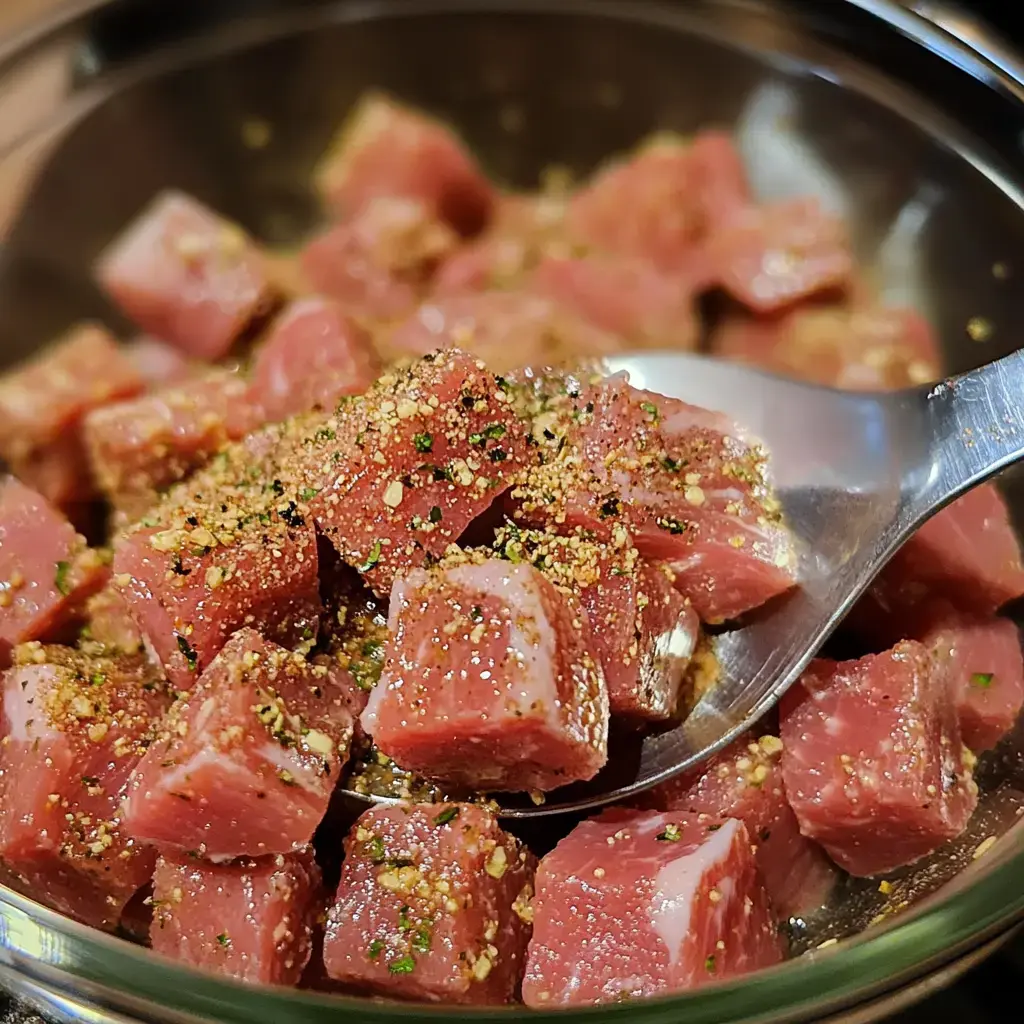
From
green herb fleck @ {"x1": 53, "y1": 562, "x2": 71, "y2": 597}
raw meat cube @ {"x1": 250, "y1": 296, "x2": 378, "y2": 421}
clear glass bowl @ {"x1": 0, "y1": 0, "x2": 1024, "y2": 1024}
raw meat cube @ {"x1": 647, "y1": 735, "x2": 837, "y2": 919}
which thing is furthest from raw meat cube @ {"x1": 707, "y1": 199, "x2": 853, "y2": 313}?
green herb fleck @ {"x1": 53, "y1": 562, "x2": 71, "y2": 597}

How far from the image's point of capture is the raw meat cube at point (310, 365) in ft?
6.19

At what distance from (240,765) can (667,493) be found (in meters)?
0.74

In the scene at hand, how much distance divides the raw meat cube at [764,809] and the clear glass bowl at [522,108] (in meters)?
0.72

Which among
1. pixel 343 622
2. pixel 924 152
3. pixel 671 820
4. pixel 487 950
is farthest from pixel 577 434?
pixel 924 152

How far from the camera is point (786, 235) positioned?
2.39 m

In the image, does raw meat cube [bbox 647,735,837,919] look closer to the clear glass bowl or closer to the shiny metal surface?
the shiny metal surface

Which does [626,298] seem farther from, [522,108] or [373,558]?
[373,558]

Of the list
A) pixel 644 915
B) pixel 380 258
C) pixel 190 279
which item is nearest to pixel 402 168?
pixel 380 258

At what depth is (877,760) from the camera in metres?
1.45

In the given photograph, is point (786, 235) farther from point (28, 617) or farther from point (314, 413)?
point (28, 617)

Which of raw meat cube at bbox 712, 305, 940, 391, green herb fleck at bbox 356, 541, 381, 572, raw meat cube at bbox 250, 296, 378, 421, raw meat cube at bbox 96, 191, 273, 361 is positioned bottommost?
raw meat cube at bbox 712, 305, 940, 391

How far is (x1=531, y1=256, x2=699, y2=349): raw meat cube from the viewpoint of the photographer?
2357 mm

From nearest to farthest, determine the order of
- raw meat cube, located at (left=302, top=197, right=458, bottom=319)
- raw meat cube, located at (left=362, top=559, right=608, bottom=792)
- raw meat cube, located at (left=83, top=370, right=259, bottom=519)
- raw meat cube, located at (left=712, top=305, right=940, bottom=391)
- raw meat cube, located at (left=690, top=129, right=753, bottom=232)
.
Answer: raw meat cube, located at (left=362, top=559, right=608, bottom=792)
raw meat cube, located at (left=83, top=370, right=259, bottom=519)
raw meat cube, located at (left=712, top=305, right=940, bottom=391)
raw meat cube, located at (left=302, top=197, right=458, bottom=319)
raw meat cube, located at (left=690, top=129, right=753, bottom=232)

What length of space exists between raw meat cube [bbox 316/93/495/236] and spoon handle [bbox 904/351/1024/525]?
4.92 feet
